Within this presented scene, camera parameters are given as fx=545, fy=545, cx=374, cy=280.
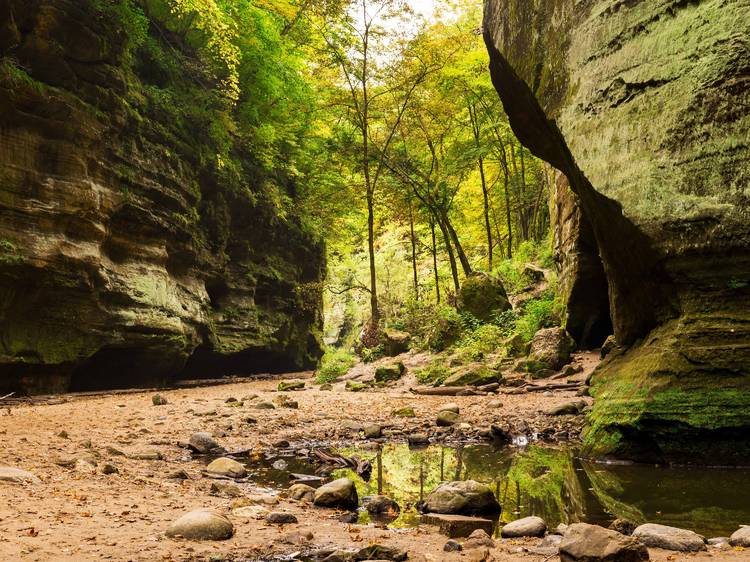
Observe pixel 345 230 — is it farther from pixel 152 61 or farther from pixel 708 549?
pixel 708 549

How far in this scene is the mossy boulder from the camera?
54.2 ft

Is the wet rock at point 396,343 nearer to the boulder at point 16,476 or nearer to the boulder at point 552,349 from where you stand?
the boulder at point 552,349

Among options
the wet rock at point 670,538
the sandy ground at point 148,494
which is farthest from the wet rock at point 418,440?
the wet rock at point 670,538

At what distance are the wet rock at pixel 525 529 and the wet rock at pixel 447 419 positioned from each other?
174 inches

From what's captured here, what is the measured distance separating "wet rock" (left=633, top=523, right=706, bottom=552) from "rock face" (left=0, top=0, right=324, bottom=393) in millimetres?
11424

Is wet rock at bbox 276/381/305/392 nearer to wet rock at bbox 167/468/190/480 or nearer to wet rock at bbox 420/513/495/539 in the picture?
wet rock at bbox 167/468/190/480

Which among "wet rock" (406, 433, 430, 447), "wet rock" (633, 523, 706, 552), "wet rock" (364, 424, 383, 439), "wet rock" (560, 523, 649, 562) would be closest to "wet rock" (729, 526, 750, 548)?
"wet rock" (633, 523, 706, 552)

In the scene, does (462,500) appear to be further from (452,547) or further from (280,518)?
(280,518)

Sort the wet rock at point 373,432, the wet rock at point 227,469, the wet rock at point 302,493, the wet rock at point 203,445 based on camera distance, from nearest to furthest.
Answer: the wet rock at point 302,493 < the wet rock at point 227,469 < the wet rock at point 203,445 < the wet rock at point 373,432

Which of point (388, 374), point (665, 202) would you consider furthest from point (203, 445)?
point (388, 374)

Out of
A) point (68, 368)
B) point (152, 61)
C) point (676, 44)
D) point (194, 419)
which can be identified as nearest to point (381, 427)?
point (194, 419)

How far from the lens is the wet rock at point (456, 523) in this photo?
3.42 meters

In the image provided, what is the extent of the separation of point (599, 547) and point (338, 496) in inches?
77.3

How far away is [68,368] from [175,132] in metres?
7.23
